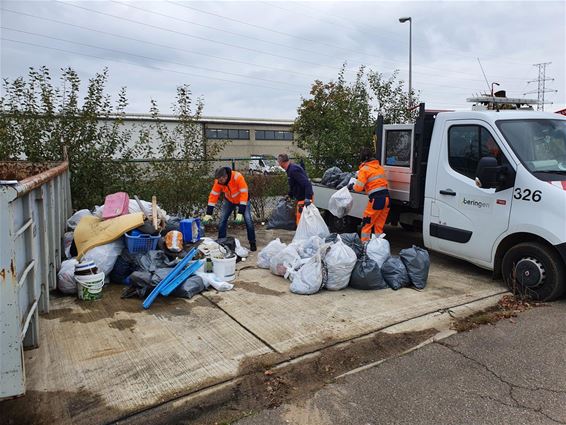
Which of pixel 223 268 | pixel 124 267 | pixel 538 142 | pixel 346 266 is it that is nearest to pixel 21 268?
pixel 124 267

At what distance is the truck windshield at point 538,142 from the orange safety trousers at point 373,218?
2.05m

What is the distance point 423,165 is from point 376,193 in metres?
0.81

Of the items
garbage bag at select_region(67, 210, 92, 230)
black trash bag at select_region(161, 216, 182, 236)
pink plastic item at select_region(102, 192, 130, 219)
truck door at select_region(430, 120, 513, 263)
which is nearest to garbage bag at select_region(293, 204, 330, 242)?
truck door at select_region(430, 120, 513, 263)

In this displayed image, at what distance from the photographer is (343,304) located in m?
4.67

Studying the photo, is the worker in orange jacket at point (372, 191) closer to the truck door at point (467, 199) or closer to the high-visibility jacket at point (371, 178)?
the high-visibility jacket at point (371, 178)

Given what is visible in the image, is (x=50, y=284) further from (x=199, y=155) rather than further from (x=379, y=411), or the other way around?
(x=199, y=155)

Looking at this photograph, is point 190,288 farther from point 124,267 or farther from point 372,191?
point 372,191

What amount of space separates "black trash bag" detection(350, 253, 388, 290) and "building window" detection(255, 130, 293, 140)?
34.8 m

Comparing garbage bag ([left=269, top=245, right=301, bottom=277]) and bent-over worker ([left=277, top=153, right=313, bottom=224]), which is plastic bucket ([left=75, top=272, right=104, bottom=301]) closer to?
garbage bag ([left=269, top=245, right=301, bottom=277])

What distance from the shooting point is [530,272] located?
4.75 metres

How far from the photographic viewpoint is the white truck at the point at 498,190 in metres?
4.61

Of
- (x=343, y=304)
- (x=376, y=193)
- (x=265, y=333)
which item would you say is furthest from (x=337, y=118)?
(x=265, y=333)

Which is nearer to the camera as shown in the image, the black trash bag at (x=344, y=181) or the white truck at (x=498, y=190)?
the white truck at (x=498, y=190)

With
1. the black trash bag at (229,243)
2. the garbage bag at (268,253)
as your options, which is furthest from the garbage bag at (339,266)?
the black trash bag at (229,243)
